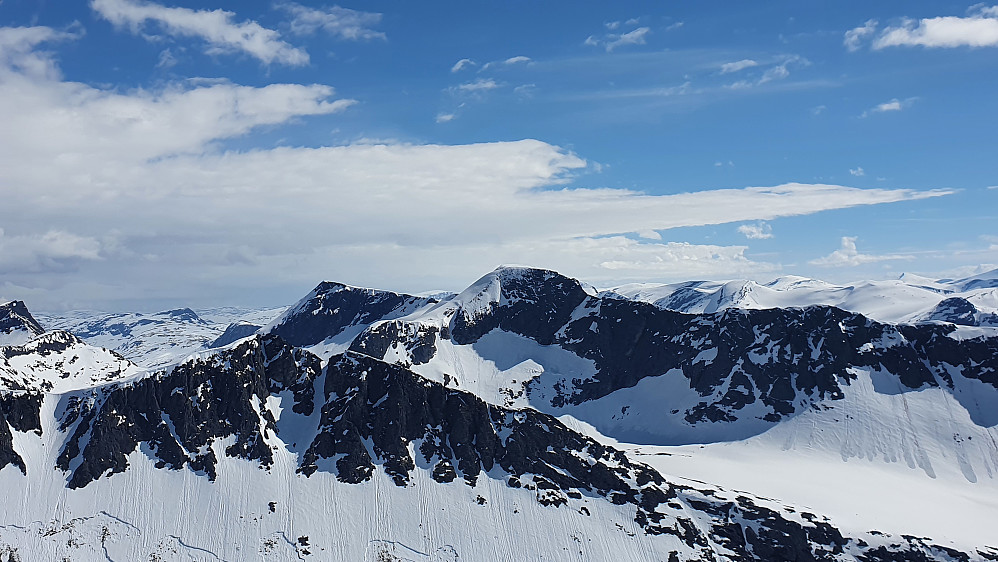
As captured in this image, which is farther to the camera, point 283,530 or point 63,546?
point 283,530

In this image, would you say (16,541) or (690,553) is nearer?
(16,541)

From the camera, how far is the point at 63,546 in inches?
7156

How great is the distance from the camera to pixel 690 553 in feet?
647

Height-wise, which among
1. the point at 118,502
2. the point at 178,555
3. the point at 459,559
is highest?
the point at 118,502

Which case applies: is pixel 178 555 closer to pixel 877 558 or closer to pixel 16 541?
pixel 16 541

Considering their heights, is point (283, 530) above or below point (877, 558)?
above

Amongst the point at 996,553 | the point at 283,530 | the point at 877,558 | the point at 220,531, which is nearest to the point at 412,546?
the point at 283,530

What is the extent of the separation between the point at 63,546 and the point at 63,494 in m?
20.1

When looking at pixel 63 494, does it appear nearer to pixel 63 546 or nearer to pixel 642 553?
pixel 63 546

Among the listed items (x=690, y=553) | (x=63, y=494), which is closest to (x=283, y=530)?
(x=63, y=494)

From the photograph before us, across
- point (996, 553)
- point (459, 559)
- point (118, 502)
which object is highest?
point (118, 502)

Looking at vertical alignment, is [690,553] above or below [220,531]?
below

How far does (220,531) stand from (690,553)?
13231cm

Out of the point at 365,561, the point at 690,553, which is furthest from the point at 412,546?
the point at 690,553
